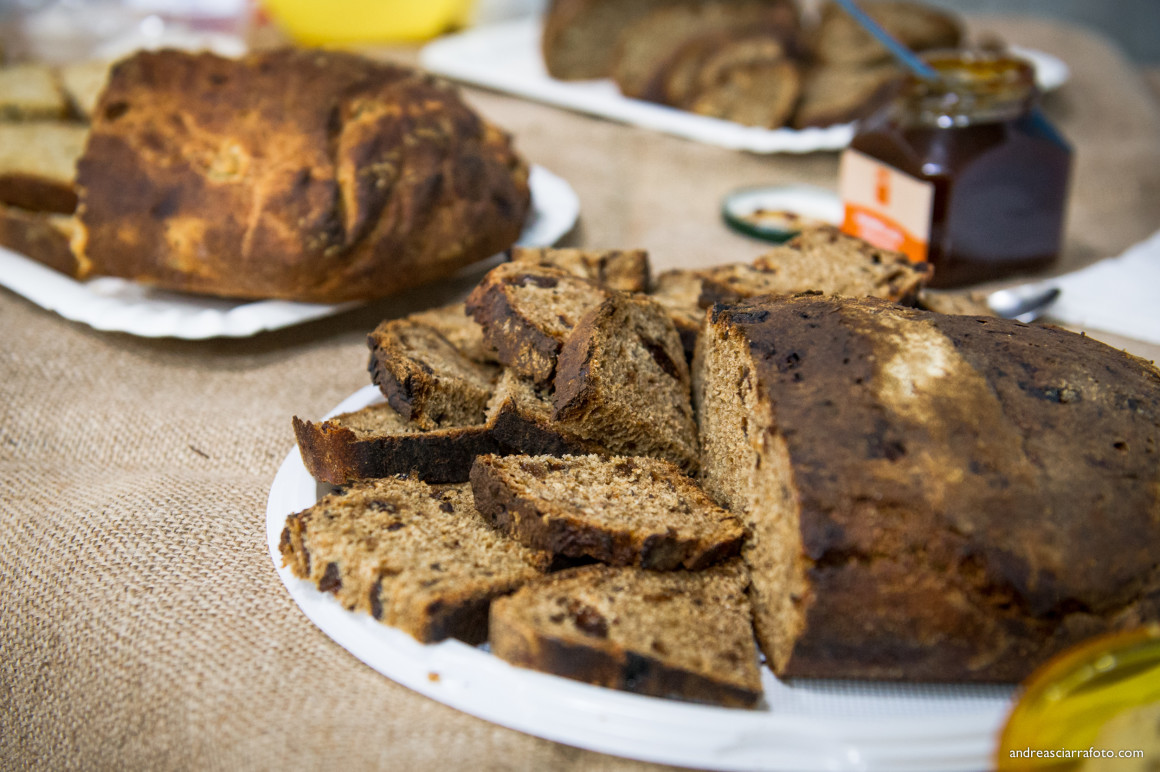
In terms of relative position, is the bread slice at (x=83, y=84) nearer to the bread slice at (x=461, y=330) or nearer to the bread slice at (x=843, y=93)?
the bread slice at (x=461, y=330)

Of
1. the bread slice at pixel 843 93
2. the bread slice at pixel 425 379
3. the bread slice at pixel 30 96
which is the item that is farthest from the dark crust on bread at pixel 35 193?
the bread slice at pixel 843 93

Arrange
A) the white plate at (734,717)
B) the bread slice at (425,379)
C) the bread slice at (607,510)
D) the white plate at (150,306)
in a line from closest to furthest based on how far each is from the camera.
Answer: the white plate at (734,717), the bread slice at (607,510), the bread slice at (425,379), the white plate at (150,306)

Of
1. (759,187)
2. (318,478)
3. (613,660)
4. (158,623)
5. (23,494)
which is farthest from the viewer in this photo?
(759,187)

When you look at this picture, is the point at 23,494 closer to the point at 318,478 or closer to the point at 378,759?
the point at 318,478

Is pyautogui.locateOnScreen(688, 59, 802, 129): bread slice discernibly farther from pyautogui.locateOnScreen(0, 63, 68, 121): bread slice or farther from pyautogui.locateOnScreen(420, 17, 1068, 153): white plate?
pyautogui.locateOnScreen(0, 63, 68, 121): bread slice

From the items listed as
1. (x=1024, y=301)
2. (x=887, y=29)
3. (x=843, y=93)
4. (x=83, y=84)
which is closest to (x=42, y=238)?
(x=83, y=84)

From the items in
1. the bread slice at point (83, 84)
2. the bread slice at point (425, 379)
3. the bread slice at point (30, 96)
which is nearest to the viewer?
the bread slice at point (425, 379)

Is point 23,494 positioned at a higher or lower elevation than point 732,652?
lower

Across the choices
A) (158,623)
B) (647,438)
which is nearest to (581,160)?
(647,438)
